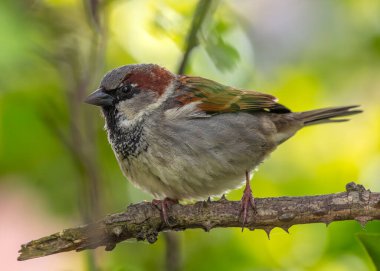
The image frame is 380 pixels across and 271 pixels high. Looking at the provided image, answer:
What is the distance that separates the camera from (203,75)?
13.7 feet

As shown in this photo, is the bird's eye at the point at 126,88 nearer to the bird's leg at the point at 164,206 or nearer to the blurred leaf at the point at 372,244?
the bird's leg at the point at 164,206

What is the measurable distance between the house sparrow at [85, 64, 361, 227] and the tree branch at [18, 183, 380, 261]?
0.23 metres

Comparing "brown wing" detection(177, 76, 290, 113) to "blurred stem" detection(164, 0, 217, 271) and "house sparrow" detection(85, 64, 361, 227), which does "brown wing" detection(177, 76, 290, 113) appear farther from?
"blurred stem" detection(164, 0, 217, 271)

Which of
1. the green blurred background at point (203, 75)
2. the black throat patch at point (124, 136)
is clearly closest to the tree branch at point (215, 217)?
the green blurred background at point (203, 75)

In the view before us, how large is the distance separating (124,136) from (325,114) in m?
1.27

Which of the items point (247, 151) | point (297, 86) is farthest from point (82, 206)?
point (297, 86)

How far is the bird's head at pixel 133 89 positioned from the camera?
381 centimetres

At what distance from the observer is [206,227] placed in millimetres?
3098

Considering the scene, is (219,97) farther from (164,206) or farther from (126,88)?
(164,206)

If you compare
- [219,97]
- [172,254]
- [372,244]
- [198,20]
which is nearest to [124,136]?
[219,97]

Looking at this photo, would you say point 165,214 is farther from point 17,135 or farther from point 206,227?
point 17,135

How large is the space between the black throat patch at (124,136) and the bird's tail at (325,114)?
3.52 feet

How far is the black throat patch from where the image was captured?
3.65 metres

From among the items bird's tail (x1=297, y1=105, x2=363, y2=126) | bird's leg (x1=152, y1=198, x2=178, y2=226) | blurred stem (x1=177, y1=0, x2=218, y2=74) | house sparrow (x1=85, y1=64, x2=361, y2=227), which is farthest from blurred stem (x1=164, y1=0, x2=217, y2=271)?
bird's tail (x1=297, y1=105, x2=363, y2=126)
